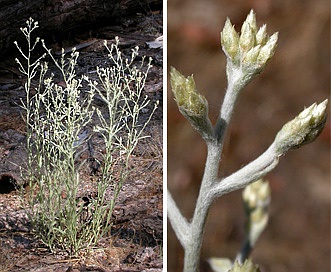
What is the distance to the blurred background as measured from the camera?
230cm

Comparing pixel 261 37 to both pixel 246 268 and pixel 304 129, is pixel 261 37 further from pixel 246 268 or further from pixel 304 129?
pixel 246 268

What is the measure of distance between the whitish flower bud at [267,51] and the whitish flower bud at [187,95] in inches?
3.9

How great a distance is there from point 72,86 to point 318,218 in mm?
1432

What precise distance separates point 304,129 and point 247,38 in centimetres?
14

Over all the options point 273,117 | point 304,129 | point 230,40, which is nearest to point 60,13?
point 230,40

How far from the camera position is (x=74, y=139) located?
131cm

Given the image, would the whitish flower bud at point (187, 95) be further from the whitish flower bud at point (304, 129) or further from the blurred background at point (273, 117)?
the blurred background at point (273, 117)

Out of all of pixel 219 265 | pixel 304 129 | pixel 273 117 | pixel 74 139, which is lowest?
pixel 273 117

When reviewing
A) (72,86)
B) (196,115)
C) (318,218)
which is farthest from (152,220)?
(318,218)

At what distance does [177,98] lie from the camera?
95cm

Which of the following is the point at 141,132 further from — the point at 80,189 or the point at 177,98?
the point at 177,98

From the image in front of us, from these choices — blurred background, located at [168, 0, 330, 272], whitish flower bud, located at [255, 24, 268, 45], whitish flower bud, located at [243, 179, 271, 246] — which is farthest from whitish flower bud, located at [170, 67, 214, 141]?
blurred background, located at [168, 0, 330, 272]

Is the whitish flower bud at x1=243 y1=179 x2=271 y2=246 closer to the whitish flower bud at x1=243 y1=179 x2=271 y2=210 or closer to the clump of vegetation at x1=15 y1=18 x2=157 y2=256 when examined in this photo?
the whitish flower bud at x1=243 y1=179 x2=271 y2=210

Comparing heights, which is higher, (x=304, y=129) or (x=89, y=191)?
(x=304, y=129)
